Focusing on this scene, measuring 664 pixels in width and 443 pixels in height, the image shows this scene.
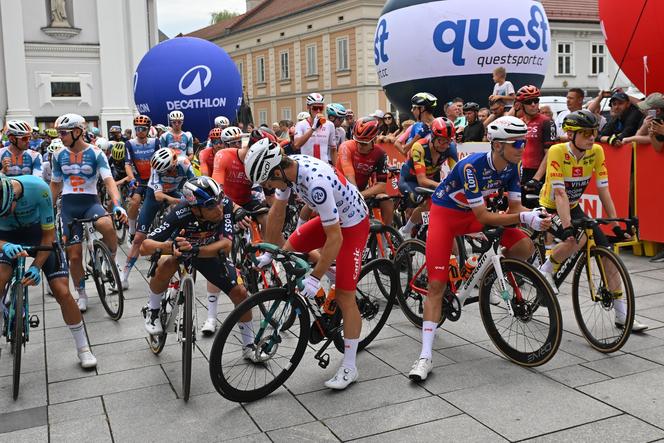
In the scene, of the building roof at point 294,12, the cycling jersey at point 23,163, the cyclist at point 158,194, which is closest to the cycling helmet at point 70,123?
the cyclist at point 158,194

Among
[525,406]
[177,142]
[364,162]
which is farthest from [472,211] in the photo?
[177,142]

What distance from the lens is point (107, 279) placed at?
7.59m

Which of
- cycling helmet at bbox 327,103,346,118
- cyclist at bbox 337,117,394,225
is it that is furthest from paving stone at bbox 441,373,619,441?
cycling helmet at bbox 327,103,346,118

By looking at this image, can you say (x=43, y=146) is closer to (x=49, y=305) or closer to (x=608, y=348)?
(x=49, y=305)

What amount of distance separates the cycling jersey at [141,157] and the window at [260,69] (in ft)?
155

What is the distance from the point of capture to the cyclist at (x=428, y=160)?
24.2 feet

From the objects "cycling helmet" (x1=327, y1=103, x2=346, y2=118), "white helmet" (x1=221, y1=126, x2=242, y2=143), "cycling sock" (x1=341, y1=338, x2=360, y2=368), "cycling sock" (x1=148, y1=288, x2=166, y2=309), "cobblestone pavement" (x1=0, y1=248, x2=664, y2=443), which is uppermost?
"cycling helmet" (x1=327, y1=103, x2=346, y2=118)

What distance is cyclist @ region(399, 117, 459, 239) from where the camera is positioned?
739 cm

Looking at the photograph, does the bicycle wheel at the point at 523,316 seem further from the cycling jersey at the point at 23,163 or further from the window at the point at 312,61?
the window at the point at 312,61

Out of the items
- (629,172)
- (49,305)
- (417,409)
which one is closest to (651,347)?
(417,409)

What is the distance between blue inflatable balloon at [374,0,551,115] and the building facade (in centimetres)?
2686

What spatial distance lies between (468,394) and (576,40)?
48897 millimetres

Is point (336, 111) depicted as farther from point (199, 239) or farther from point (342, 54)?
point (342, 54)

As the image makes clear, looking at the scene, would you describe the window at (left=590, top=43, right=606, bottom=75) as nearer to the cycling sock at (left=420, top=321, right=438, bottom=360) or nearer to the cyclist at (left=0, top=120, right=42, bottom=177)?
the cyclist at (left=0, top=120, right=42, bottom=177)
